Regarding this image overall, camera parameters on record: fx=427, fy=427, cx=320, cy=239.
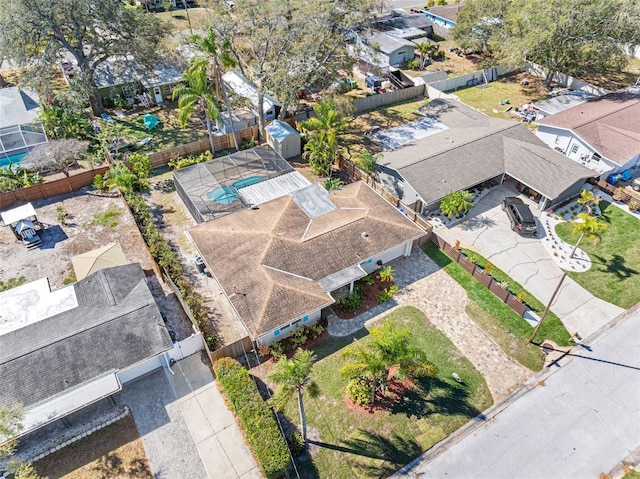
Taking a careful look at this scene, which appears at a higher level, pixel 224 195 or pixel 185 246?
pixel 224 195

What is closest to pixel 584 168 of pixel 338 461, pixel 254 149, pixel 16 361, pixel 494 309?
pixel 494 309

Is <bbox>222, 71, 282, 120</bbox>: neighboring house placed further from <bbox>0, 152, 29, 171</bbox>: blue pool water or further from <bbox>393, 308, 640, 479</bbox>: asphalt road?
<bbox>393, 308, 640, 479</bbox>: asphalt road

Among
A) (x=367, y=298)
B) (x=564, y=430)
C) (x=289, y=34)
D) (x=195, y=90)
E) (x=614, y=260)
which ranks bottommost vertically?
(x=564, y=430)

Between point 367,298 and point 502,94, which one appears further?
point 502,94

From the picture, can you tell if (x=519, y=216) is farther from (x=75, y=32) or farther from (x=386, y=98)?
(x=75, y=32)

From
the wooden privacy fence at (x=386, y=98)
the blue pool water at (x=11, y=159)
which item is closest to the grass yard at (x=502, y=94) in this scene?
the wooden privacy fence at (x=386, y=98)

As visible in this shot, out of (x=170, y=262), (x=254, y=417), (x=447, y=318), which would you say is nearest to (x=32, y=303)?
(x=170, y=262)

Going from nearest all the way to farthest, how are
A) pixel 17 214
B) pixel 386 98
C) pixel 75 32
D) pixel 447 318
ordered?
pixel 447 318 < pixel 17 214 < pixel 75 32 < pixel 386 98
